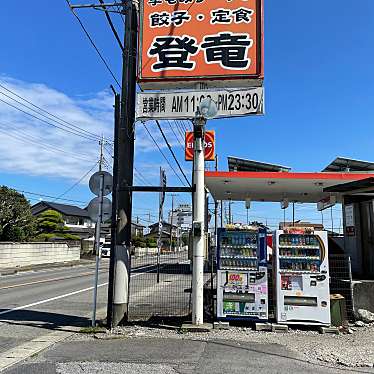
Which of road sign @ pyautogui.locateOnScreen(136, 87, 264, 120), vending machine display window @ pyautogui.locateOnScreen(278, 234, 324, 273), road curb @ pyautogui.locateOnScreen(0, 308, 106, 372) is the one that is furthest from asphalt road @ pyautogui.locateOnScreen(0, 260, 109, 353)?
road sign @ pyautogui.locateOnScreen(136, 87, 264, 120)

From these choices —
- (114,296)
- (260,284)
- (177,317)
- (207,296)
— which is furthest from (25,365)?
(207,296)

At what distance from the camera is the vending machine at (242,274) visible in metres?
8.59

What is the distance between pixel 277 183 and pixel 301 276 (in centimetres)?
854

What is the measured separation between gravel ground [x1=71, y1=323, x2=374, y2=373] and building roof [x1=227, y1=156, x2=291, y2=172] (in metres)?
11.0

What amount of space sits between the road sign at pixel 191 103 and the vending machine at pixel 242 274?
99.7 inches

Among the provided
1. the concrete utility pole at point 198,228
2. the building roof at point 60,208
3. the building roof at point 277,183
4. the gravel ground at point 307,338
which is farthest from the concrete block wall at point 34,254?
the concrete utility pole at point 198,228

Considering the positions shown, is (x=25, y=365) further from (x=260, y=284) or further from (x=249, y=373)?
(x=260, y=284)

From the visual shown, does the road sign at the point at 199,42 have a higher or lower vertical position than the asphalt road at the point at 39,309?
higher

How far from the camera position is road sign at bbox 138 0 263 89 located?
29.8 ft

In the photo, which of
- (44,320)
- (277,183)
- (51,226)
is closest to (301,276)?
(44,320)

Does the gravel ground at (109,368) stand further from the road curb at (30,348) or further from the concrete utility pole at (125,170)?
the concrete utility pole at (125,170)

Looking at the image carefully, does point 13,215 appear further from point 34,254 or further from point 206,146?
point 206,146

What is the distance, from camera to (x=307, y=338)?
304 inches

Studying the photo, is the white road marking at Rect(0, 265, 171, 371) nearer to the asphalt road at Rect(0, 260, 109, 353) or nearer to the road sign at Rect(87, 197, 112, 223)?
the asphalt road at Rect(0, 260, 109, 353)
